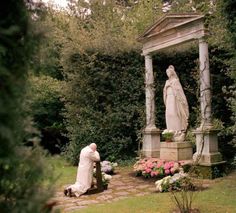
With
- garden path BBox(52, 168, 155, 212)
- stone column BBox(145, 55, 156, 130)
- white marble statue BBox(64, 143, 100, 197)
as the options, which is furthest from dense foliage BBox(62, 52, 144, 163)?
white marble statue BBox(64, 143, 100, 197)

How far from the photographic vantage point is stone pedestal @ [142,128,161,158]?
11117 mm

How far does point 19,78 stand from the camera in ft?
7.16

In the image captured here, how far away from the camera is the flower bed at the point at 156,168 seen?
894cm

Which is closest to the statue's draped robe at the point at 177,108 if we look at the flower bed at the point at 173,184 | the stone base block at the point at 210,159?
the stone base block at the point at 210,159

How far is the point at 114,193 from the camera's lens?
784 cm

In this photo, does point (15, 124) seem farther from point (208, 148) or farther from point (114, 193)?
point (208, 148)

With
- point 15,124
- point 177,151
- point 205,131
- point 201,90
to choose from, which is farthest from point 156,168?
point 15,124

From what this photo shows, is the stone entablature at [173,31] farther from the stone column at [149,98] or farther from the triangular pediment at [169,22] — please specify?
the stone column at [149,98]

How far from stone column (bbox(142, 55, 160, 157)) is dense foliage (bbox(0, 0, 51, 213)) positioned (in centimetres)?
906

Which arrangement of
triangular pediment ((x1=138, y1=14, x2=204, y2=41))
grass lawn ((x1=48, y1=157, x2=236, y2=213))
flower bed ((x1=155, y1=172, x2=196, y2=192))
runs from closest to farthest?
1. grass lawn ((x1=48, y1=157, x2=236, y2=213))
2. flower bed ((x1=155, y1=172, x2=196, y2=192))
3. triangular pediment ((x1=138, y1=14, x2=204, y2=41))

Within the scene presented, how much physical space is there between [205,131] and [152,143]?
2494mm

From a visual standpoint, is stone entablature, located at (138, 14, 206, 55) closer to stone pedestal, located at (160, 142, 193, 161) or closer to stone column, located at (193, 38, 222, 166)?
stone column, located at (193, 38, 222, 166)

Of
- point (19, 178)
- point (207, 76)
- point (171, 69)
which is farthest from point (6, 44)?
point (171, 69)

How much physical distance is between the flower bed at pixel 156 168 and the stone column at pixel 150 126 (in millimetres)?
1143
